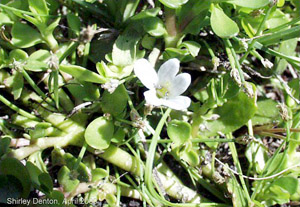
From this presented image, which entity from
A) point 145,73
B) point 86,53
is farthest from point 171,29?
point 86,53

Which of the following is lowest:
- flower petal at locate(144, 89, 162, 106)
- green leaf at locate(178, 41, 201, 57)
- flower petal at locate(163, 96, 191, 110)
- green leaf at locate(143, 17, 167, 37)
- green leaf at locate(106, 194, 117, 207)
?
green leaf at locate(106, 194, 117, 207)

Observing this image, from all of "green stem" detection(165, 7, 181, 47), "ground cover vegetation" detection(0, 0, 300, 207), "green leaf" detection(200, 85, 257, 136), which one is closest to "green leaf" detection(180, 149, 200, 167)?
"ground cover vegetation" detection(0, 0, 300, 207)

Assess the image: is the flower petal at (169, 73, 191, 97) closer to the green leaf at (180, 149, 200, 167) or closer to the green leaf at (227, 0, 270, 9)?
the green leaf at (180, 149, 200, 167)

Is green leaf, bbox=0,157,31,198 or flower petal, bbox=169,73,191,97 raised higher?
A: flower petal, bbox=169,73,191,97

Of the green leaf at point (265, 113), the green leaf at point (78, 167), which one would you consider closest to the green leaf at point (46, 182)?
the green leaf at point (78, 167)

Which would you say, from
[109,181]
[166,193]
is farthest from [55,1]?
[166,193]

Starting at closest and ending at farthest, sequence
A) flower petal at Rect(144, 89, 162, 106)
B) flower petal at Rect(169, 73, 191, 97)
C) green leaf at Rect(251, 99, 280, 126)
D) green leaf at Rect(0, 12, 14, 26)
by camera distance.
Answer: flower petal at Rect(144, 89, 162, 106) < flower petal at Rect(169, 73, 191, 97) < green leaf at Rect(0, 12, 14, 26) < green leaf at Rect(251, 99, 280, 126)

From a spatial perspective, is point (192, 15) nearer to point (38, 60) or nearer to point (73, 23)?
point (73, 23)
